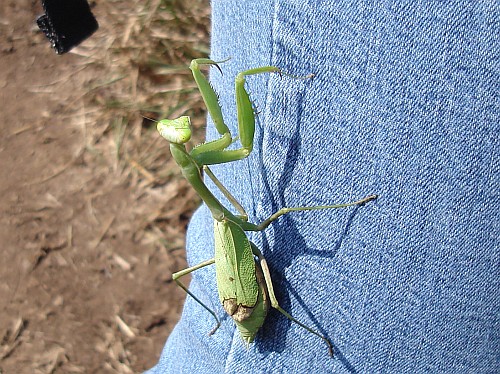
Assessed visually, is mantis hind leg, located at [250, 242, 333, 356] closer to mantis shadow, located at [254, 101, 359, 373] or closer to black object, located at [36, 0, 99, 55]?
mantis shadow, located at [254, 101, 359, 373]

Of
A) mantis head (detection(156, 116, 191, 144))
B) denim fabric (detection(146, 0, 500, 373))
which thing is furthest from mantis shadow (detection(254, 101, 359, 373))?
mantis head (detection(156, 116, 191, 144))

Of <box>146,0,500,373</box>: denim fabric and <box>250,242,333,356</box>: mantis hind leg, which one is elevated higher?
<box>146,0,500,373</box>: denim fabric

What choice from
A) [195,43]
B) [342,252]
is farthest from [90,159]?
[342,252]

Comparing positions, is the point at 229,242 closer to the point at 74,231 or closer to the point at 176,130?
the point at 176,130

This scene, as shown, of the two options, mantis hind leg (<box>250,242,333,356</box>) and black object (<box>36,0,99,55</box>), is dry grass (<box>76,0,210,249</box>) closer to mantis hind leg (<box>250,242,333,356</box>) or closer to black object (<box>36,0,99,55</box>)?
black object (<box>36,0,99,55</box>)

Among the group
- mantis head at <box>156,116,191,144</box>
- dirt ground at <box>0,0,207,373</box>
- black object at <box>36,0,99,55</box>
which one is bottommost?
dirt ground at <box>0,0,207,373</box>

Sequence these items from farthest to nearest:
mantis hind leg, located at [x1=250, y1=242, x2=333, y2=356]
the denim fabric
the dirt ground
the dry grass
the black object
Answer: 1. the dry grass
2. the dirt ground
3. the black object
4. mantis hind leg, located at [x1=250, y1=242, x2=333, y2=356]
5. the denim fabric

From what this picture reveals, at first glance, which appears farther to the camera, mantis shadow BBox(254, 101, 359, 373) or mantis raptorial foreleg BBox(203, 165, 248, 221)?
mantis raptorial foreleg BBox(203, 165, 248, 221)

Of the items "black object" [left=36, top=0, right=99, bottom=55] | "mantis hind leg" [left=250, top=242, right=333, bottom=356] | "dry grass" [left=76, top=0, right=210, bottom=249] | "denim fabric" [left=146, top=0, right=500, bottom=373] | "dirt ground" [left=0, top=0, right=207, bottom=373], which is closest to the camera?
"denim fabric" [left=146, top=0, right=500, bottom=373]
